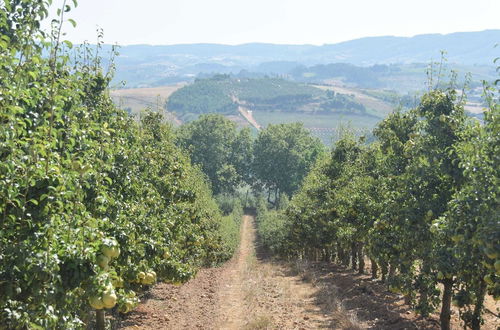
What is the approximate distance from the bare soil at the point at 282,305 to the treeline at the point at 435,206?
1.52m

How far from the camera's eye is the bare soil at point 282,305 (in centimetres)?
1516

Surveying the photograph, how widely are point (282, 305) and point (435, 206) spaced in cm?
950

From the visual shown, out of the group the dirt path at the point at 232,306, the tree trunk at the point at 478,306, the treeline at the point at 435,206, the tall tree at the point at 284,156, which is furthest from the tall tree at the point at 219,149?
the tree trunk at the point at 478,306

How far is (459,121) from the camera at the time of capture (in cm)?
1191

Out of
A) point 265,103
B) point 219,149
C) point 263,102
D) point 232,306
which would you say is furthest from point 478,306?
point 263,102

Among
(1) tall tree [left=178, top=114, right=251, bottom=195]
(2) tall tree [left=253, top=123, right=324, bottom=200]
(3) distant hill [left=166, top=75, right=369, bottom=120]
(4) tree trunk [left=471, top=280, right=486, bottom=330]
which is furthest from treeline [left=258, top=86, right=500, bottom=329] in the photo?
(3) distant hill [left=166, top=75, right=369, bottom=120]

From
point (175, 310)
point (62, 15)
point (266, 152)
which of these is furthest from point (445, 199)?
point (266, 152)

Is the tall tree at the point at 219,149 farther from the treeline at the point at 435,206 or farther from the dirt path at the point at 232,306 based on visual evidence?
the treeline at the point at 435,206

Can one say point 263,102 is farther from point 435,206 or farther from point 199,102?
point 435,206

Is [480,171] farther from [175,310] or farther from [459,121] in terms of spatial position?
[175,310]

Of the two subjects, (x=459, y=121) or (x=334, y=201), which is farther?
(x=334, y=201)

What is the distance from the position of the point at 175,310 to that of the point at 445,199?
438 inches

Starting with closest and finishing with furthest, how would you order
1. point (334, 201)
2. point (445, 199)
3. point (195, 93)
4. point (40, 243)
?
1. point (40, 243)
2. point (445, 199)
3. point (334, 201)
4. point (195, 93)

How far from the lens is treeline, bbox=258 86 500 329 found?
7.76 metres
